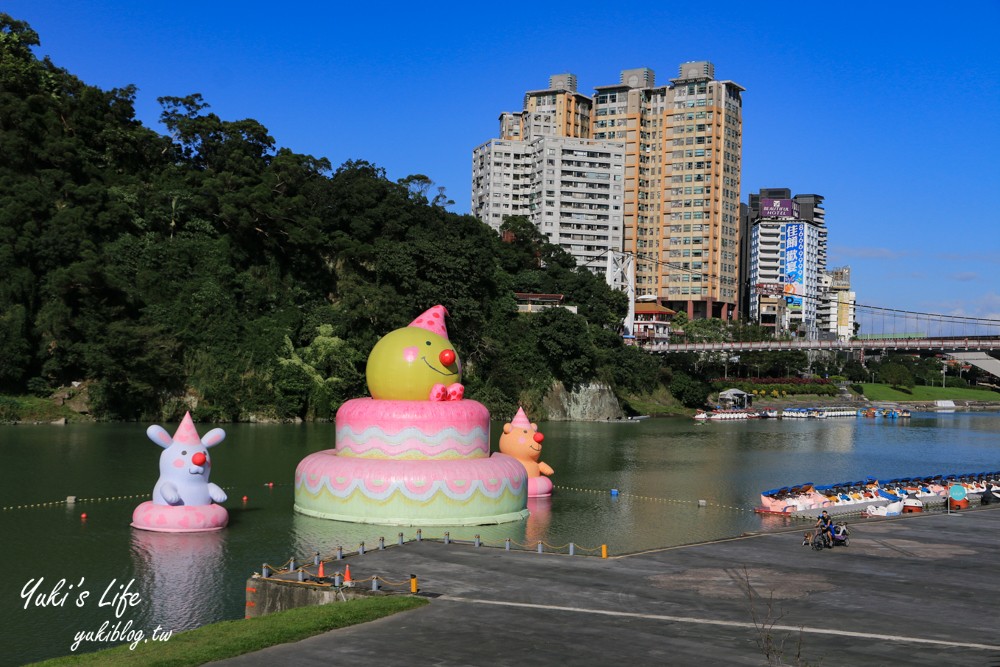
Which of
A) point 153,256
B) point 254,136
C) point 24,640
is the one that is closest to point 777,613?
point 24,640

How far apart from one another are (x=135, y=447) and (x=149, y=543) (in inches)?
980

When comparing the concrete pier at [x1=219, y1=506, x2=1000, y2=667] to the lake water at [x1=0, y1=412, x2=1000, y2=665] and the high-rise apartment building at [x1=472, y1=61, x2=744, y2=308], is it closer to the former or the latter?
the lake water at [x1=0, y1=412, x2=1000, y2=665]

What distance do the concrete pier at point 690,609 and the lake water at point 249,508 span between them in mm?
3264

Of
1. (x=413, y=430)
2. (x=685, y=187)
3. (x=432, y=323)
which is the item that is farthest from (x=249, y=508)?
(x=685, y=187)

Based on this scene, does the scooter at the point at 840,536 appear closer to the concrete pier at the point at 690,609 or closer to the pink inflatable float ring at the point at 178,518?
the concrete pier at the point at 690,609

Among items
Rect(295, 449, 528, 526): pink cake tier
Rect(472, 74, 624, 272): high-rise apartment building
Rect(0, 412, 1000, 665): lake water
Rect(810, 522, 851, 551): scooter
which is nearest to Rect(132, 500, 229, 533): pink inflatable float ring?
Rect(0, 412, 1000, 665): lake water

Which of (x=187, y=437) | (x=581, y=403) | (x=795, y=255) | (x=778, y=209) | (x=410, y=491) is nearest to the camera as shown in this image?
(x=187, y=437)

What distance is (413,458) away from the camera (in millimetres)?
28562

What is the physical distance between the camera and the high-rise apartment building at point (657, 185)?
151625 millimetres

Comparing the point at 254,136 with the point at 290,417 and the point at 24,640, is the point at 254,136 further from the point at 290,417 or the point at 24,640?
the point at 24,640

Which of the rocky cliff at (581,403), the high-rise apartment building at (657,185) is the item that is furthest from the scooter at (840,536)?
the high-rise apartment building at (657,185)

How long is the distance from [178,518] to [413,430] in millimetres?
6950

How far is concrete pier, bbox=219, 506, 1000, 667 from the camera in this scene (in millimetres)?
14023

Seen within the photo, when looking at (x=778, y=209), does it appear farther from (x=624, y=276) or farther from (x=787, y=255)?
(x=624, y=276)
